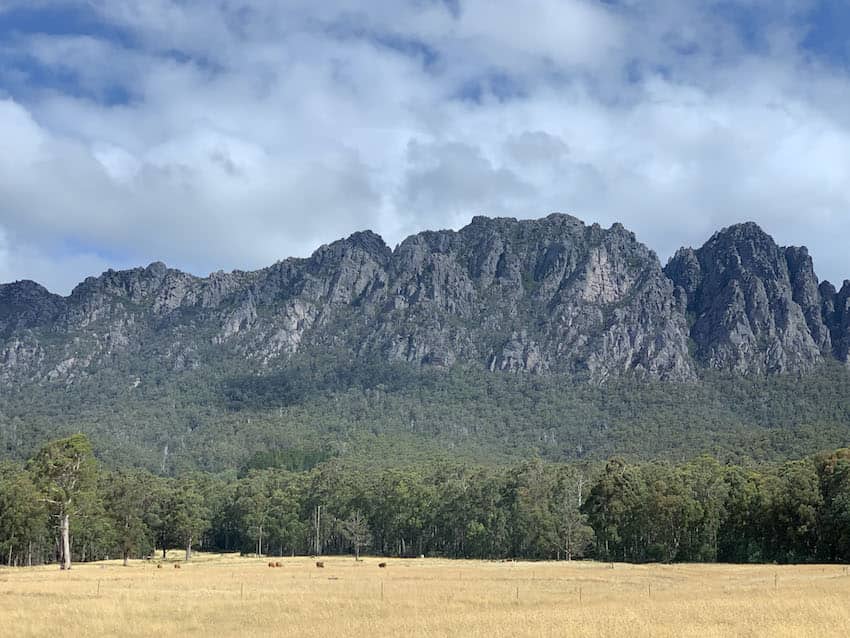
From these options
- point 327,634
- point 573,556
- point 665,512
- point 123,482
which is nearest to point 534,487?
point 573,556

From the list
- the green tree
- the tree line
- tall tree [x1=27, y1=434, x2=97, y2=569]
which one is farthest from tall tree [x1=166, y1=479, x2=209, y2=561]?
tall tree [x1=27, y1=434, x2=97, y2=569]

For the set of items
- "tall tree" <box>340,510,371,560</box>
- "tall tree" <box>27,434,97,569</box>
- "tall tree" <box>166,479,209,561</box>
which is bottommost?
"tall tree" <box>340,510,371,560</box>

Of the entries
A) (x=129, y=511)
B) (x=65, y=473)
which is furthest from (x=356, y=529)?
(x=65, y=473)

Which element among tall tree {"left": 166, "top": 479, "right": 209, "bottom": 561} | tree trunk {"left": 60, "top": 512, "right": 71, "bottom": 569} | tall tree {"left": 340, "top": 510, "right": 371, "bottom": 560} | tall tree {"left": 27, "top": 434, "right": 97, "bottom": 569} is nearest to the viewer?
tree trunk {"left": 60, "top": 512, "right": 71, "bottom": 569}

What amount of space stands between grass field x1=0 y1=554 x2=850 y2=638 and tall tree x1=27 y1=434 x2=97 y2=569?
1794 centimetres

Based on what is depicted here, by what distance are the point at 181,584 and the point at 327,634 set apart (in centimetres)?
2466

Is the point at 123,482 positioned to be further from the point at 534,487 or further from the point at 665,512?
the point at 665,512

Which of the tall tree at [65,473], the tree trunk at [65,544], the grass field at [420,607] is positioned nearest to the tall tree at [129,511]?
the tree trunk at [65,544]

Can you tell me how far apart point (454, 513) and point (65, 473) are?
2354 inches

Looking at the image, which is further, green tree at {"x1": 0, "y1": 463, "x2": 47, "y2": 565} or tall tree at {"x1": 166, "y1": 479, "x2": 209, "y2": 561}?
tall tree at {"x1": 166, "y1": 479, "x2": 209, "y2": 561}

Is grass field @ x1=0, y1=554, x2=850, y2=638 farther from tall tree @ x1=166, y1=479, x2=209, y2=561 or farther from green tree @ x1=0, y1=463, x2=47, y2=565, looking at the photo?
tall tree @ x1=166, y1=479, x2=209, y2=561

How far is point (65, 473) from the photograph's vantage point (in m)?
72.6

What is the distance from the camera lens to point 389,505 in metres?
126

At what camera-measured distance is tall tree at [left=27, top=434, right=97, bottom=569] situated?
7169 centimetres
